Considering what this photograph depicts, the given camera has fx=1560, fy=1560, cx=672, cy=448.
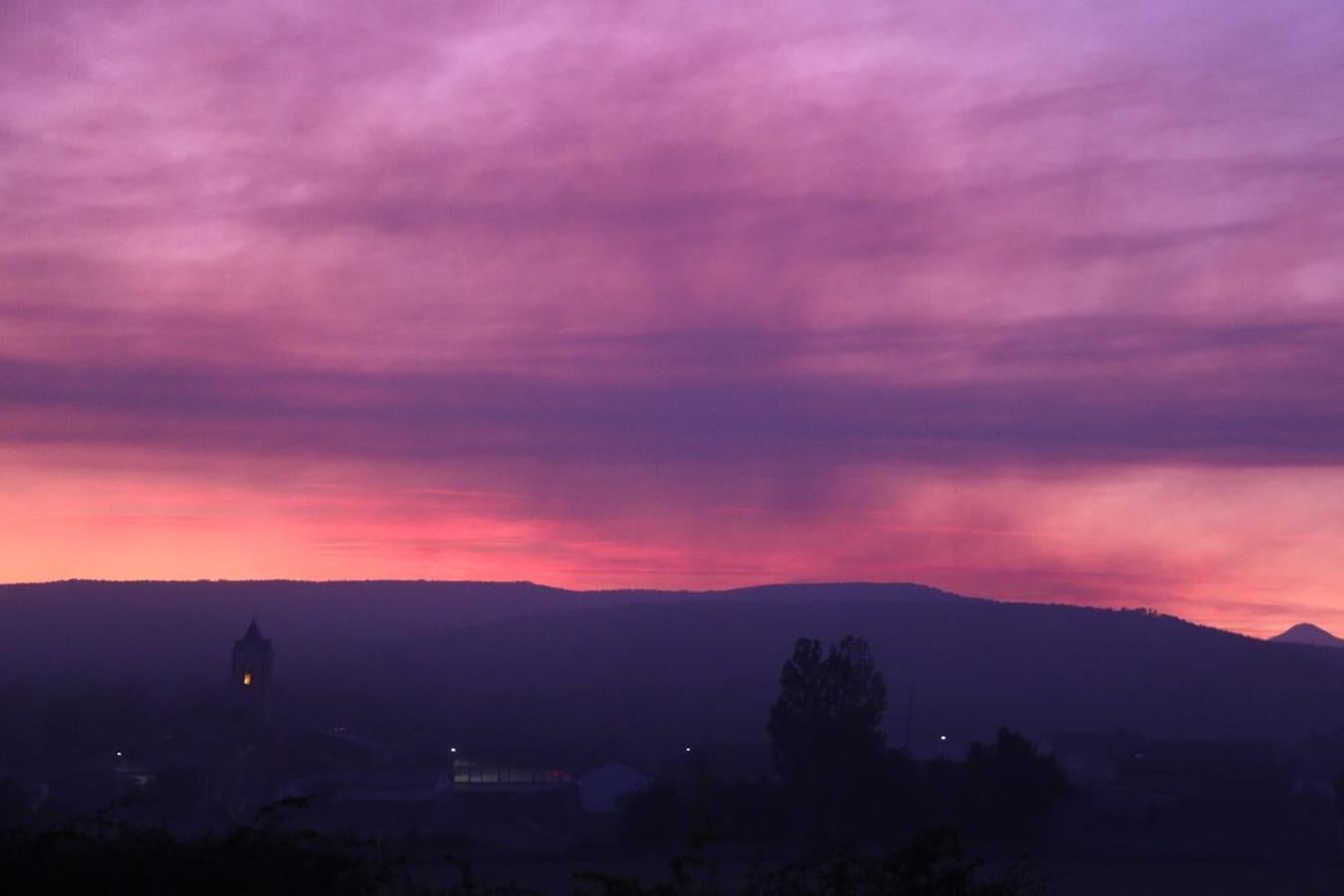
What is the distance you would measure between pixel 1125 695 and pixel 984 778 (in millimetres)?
92702

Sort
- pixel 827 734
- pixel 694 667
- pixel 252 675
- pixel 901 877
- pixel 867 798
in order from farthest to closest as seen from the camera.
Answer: pixel 694 667
pixel 252 675
pixel 827 734
pixel 867 798
pixel 901 877

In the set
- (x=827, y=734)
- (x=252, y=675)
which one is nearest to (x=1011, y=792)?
(x=827, y=734)

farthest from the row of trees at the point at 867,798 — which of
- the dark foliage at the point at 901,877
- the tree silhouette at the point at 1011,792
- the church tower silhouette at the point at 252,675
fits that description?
the church tower silhouette at the point at 252,675

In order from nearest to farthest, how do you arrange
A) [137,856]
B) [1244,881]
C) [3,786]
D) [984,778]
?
1. [137,856]
2. [1244,881]
3. [3,786]
4. [984,778]

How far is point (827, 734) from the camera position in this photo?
2152 inches

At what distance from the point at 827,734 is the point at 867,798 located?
17.8ft

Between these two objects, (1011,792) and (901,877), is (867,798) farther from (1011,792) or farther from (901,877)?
(901,877)

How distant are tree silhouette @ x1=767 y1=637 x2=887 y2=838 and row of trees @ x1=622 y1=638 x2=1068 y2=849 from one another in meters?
0.07

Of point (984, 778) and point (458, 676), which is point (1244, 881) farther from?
point (458, 676)

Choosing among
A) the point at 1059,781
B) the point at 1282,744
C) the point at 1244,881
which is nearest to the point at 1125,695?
the point at 1282,744

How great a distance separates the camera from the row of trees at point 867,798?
46406 mm

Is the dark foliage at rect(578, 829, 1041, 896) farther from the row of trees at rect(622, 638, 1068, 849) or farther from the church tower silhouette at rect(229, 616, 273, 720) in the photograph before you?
the church tower silhouette at rect(229, 616, 273, 720)

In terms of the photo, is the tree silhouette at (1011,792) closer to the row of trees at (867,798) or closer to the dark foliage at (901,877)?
the row of trees at (867,798)

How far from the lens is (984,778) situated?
1912 inches
